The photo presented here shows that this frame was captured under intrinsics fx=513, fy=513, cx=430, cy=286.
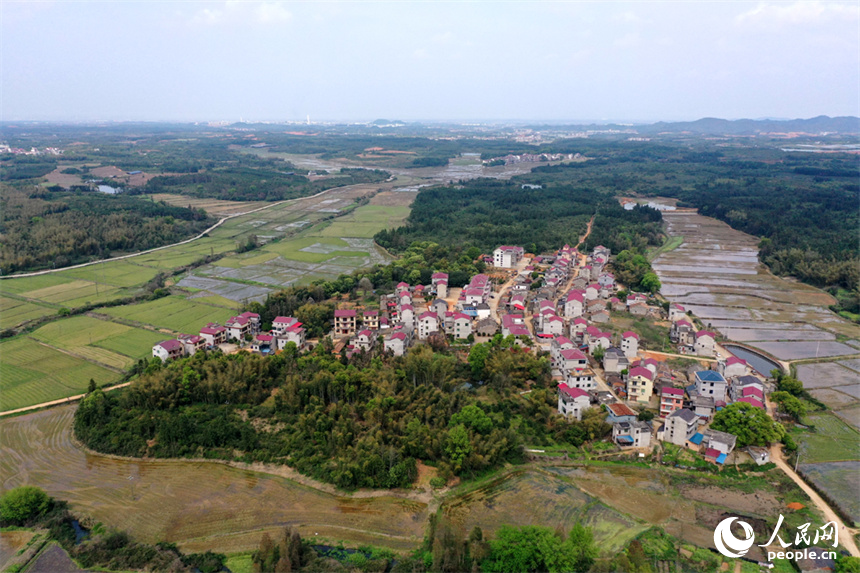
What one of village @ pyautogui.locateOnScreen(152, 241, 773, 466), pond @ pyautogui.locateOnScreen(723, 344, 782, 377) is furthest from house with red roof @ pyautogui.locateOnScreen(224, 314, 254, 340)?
pond @ pyautogui.locateOnScreen(723, 344, 782, 377)

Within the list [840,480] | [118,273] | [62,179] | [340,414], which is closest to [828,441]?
[840,480]

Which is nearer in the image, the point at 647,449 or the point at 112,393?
the point at 647,449

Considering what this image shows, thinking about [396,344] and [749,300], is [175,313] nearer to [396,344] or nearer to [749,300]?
[396,344]

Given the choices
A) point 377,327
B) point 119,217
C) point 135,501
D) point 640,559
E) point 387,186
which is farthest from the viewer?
point 387,186

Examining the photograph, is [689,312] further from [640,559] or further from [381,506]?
[381,506]

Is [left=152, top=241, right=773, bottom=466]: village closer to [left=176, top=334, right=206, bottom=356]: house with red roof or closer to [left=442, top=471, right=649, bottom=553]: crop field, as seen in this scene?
[left=176, top=334, right=206, bottom=356]: house with red roof

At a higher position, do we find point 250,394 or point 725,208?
point 725,208

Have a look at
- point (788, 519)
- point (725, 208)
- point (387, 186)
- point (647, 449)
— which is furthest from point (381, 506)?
point (387, 186)

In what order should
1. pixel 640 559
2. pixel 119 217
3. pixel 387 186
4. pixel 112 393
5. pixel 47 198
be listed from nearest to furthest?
pixel 640 559 < pixel 112 393 < pixel 119 217 < pixel 47 198 < pixel 387 186
